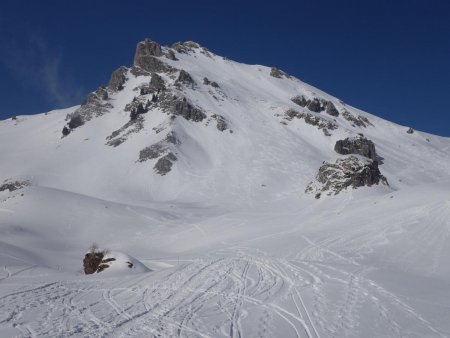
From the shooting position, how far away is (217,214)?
5222 centimetres

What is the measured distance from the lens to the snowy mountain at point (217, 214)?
427 inches

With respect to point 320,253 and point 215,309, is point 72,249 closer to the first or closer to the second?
point 320,253

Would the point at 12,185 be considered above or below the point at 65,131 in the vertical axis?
below

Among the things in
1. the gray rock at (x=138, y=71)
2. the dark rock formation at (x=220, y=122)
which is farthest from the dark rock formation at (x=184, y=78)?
the dark rock formation at (x=220, y=122)

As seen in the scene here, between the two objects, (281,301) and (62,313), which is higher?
(281,301)

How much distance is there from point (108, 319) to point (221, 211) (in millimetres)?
45362

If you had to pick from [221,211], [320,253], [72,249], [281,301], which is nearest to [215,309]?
[281,301]

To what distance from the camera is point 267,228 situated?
34281 millimetres

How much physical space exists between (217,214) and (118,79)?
82450mm

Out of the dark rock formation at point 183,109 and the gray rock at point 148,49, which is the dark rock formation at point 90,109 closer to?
the gray rock at point 148,49

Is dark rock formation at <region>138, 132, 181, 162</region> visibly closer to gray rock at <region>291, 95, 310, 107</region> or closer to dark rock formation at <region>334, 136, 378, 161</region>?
dark rock formation at <region>334, 136, 378, 161</region>

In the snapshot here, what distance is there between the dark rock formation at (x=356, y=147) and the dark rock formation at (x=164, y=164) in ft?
118

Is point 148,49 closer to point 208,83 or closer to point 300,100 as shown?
point 208,83

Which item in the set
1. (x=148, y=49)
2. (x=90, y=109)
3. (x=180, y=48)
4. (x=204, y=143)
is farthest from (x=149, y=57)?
(x=204, y=143)
